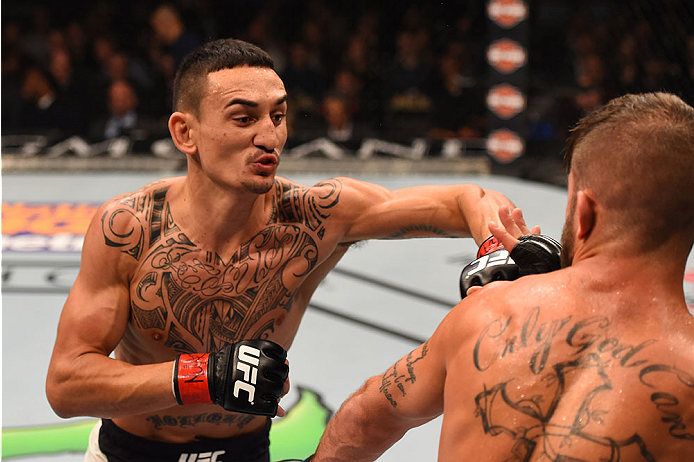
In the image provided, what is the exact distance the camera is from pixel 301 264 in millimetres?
2318

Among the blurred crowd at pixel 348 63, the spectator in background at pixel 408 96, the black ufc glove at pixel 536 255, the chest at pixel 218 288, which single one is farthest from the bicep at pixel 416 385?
the spectator in background at pixel 408 96

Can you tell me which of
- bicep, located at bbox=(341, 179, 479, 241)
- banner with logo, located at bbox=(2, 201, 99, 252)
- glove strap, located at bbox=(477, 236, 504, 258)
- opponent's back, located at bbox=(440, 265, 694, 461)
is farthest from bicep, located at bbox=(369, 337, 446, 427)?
banner with logo, located at bbox=(2, 201, 99, 252)

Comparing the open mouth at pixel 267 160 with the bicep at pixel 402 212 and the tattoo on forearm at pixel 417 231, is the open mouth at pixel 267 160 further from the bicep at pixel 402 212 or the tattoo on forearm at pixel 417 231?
the tattoo on forearm at pixel 417 231

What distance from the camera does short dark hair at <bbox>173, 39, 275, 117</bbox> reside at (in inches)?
84.3

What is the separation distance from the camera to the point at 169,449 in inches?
89.5

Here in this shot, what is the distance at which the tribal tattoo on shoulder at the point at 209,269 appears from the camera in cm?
216

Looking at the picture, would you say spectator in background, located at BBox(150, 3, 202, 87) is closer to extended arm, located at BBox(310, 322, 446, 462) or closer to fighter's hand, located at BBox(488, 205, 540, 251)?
fighter's hand, located at BBox(488, 205, 540, 251)

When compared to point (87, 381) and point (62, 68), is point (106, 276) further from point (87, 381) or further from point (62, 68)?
point (62, 68)

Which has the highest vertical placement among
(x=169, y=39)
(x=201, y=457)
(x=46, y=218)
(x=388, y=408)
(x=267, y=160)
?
(x=267, y=160)

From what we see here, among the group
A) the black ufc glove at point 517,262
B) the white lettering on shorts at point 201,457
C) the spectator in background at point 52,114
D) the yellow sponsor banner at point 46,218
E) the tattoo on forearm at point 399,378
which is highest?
the black ufc glove at point 517,262

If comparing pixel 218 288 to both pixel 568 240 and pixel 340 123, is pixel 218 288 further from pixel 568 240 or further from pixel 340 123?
pixel 340 123

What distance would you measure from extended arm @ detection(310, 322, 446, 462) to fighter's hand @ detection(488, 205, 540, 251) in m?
0.45

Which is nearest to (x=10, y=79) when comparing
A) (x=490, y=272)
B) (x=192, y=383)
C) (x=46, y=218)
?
(x=46, y=218)

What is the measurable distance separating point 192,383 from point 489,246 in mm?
879
